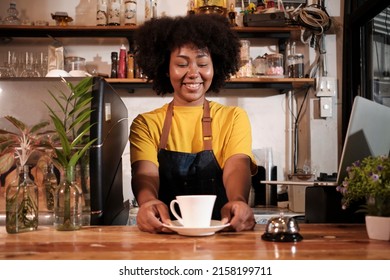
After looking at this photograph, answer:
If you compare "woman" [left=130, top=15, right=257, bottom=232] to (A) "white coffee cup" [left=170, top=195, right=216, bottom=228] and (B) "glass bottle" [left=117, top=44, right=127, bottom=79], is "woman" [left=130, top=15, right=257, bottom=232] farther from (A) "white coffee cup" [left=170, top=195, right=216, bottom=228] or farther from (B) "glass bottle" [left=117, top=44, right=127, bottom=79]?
(B) "glass bottle" [left=117, top=44, right=127, bottom=79]

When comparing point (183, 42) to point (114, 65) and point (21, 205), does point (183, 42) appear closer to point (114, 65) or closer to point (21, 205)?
point (21, 205)

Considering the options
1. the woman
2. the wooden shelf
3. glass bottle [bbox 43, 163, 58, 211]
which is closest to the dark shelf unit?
the wooden shelf

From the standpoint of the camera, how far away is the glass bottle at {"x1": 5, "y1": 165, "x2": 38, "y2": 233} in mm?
1197

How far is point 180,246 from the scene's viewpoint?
96 cm

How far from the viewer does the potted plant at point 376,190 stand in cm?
109

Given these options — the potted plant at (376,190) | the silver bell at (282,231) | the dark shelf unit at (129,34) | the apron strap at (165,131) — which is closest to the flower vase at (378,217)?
the potted plant at (376,190)

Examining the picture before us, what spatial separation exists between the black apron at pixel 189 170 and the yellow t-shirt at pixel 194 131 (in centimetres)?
2

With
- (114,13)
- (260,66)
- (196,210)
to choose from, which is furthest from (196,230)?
(114,13)

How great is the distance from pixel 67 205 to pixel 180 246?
0.40 metres

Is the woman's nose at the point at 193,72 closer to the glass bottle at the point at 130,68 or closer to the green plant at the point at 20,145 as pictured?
the green plant at the point at 20,145

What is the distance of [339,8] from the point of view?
138 inches

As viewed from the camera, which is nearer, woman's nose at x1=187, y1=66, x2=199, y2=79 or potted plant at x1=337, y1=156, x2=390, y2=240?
potted plant at x1=337, y1=156, x2=390, y2=240

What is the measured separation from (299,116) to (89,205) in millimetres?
2365

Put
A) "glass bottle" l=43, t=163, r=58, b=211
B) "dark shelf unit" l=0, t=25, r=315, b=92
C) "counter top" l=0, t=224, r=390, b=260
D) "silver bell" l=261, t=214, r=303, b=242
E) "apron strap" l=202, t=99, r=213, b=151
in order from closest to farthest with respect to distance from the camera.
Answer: "counter top" l=0, t=224, r=390, b=260 → "silver bell" l=261, t=214, r=303, b=242 → "glass bottle" l=43, t=163, r=58, b=211 → "apron strap" l=202, t=99, r=213, b=151 → "dark shelf unit" l=0, t=25, r=315, b=92
